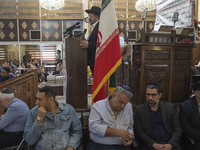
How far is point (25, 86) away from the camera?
3562 mm

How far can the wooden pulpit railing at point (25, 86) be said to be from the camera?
10.5ft

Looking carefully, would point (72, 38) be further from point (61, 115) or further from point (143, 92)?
point (143, 92)

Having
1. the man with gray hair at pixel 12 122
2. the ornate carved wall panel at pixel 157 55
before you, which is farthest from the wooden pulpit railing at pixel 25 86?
the ornate carved wall panel at pixel 157 55

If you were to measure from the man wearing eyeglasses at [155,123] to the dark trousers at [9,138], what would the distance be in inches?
59.2

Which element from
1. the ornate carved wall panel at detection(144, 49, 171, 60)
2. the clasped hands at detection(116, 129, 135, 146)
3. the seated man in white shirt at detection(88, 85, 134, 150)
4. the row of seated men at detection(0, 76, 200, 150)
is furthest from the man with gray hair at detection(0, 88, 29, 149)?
the ornate carved wall panel at detection(144, 49, 171, 60)

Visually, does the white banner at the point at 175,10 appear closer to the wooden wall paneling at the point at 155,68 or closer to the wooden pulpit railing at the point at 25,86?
the wooden wall paneling at the point at 155,68

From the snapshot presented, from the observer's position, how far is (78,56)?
99.1 inches

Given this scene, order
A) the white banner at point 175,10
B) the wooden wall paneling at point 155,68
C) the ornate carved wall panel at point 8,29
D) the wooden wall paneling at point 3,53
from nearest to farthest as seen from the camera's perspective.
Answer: the wooden wall paneling at point 155,68 < the white banner at point 175,10 < the ornate carved wall panel at point 8,29 < the wooden wall paneling at point 3,53

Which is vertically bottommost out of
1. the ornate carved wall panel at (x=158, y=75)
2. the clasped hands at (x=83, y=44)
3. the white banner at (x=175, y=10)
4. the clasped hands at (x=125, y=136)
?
the clasped hands at (x=125, y=136)

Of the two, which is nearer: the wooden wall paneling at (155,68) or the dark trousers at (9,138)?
the dark trousers at (9,138)

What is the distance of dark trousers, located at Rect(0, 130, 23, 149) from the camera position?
232cm

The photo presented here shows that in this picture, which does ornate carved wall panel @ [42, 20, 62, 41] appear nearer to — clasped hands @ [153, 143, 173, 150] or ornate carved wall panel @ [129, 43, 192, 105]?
ornate carved wall panel @ [129, 43, 192, 105]

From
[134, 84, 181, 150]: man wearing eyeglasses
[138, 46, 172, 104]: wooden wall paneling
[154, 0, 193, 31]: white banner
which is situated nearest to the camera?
[134, 84, 181, 150]: man wearing eyeglasses

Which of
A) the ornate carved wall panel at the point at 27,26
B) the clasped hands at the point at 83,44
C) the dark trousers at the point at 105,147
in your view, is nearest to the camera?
the dark trousers at the point at 105,147
